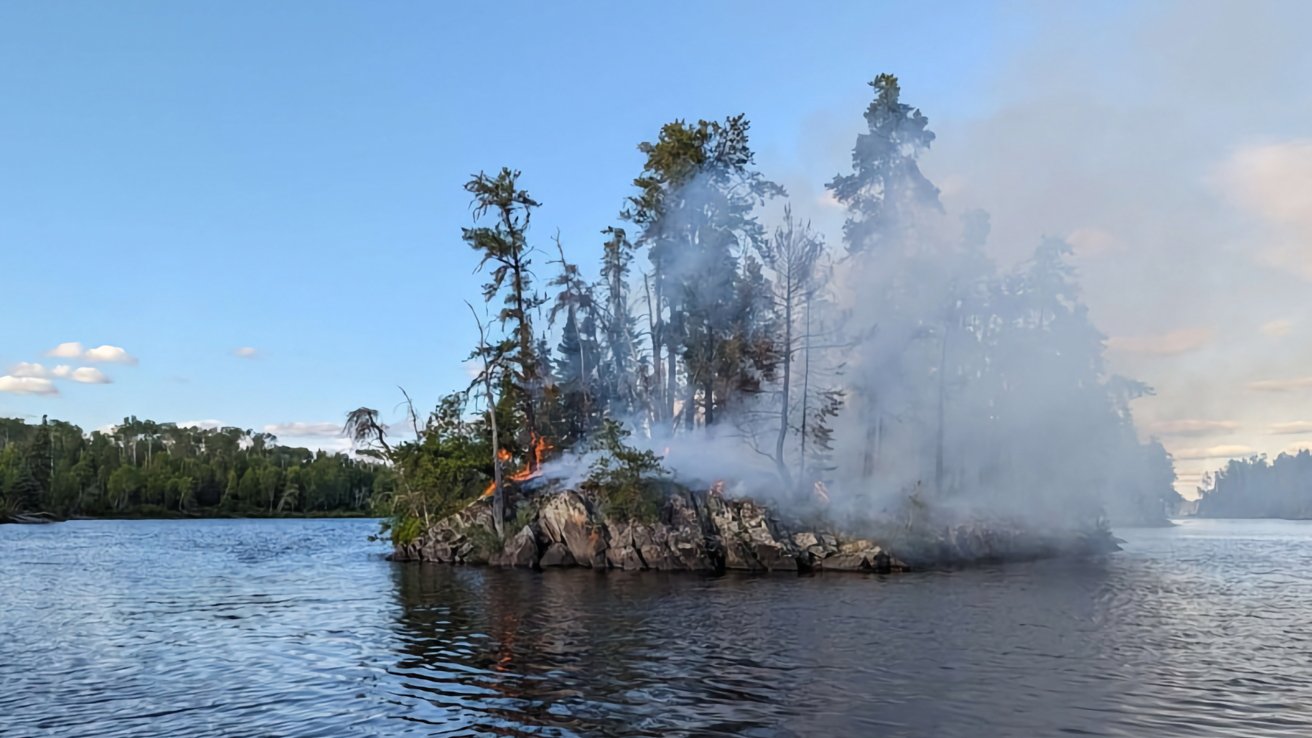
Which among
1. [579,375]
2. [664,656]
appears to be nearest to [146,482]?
[579,375]

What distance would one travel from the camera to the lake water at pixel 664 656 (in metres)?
15.0

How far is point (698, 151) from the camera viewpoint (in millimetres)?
59031

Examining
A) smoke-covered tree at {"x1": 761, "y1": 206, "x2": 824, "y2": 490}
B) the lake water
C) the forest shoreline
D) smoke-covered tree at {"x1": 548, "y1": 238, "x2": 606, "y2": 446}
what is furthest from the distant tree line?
the lake water

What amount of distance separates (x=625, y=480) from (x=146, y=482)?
150m

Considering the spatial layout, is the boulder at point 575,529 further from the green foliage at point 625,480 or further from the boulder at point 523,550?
the green foliage at point 625,480

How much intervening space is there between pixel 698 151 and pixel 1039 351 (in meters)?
34.6

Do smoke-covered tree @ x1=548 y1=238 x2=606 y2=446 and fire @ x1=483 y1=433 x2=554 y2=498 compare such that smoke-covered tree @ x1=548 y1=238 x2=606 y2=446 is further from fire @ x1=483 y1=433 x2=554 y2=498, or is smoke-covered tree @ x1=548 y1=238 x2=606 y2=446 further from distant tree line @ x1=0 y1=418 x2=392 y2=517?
distant tree line @ x1=0 y1=418 x2=392 y2=517

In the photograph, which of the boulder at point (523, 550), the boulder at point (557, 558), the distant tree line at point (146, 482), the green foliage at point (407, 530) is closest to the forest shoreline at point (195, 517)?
the distant tree line at point (146, 482)

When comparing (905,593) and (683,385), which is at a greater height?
(683,385)

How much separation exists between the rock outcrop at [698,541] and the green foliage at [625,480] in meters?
0.62

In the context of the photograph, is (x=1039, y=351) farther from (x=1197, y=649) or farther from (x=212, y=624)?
(x=212, y=624)

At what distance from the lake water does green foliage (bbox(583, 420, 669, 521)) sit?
7.12 metres

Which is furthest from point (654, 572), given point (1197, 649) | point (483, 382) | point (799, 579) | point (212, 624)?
point (1197, 649)

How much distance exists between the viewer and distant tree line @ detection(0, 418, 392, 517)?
143 m
